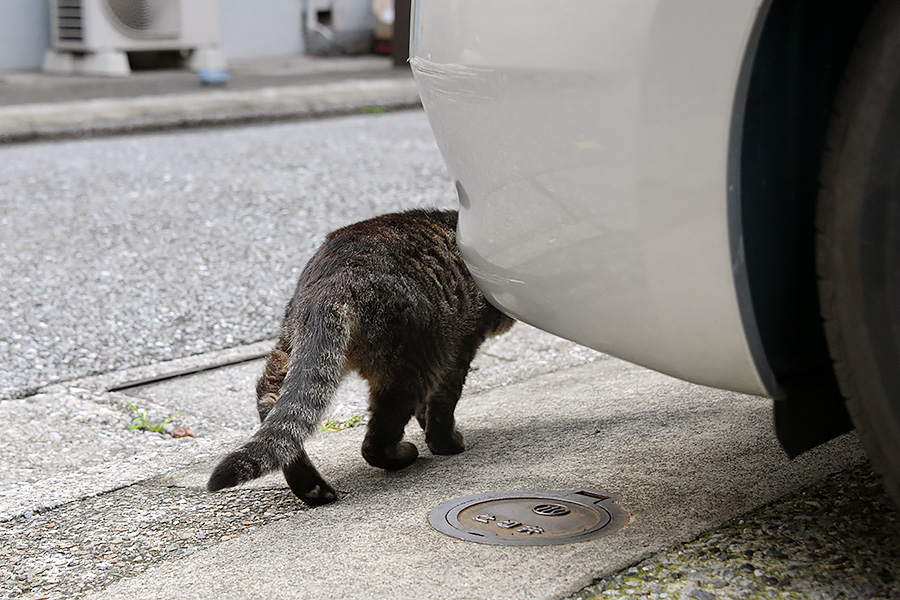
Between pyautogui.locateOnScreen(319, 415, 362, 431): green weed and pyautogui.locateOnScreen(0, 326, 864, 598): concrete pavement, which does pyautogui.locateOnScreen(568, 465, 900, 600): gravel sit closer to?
pyautogui.locateOnScreen(0, 326, 864, 598): concrete pavement

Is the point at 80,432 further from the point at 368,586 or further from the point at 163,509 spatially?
the point at 368,586

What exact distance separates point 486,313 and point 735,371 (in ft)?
3.88

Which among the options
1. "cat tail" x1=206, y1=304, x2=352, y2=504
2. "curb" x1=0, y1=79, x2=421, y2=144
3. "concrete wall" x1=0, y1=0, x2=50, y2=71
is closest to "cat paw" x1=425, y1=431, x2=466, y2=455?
"cat tail" x1=206, y1=304, x2=352, y2=504

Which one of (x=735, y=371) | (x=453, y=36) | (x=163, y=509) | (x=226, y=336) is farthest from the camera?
(x=226, y=336)

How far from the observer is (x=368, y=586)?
211cm

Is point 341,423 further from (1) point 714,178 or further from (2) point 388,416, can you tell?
(1) point 714,178

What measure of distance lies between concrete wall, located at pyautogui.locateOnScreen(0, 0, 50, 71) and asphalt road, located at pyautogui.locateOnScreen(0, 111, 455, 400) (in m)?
3.86

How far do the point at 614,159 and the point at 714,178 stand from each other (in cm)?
19

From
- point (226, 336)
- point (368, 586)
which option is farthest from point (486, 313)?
point (226, 336)

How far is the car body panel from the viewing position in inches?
72.5

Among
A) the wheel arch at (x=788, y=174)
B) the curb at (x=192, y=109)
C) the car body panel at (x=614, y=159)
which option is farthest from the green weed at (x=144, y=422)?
the curb at (x=192, y=109)

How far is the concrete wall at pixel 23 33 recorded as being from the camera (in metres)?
11.3

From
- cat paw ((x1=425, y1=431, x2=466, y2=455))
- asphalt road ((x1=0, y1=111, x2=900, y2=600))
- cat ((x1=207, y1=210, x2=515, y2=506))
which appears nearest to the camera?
asphalt road ((x1=0, y1=111, x2=900, y2=600))

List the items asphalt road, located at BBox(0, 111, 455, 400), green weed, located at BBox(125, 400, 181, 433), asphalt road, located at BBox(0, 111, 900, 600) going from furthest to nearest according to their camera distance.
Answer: asphalt road, located at BBox(0, 111, 455, 400) < green weed, located at BBox(125, 400, 181, 433) < asphalt road, located at BBox(0, 111, 900, 600)
